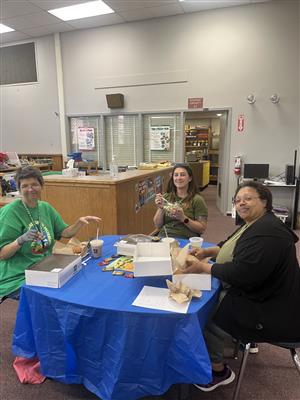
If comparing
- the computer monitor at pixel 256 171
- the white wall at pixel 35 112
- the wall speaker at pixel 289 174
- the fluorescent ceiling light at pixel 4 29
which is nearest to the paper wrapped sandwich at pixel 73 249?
the computer monitor at pixel 256 171

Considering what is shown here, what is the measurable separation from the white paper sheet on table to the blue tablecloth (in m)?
0.02

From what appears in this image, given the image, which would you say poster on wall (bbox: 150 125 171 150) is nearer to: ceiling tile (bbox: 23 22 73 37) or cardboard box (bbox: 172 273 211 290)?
ceiling tile (bbox: 23 22 73 37)

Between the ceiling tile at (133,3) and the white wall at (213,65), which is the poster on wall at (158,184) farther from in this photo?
the ceiling tile at (133,3)

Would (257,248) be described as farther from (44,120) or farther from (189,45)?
(44,120)

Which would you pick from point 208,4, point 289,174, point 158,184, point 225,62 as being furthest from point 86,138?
point 289,174

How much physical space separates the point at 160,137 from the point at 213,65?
5.45ft

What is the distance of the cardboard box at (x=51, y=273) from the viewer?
1.34m

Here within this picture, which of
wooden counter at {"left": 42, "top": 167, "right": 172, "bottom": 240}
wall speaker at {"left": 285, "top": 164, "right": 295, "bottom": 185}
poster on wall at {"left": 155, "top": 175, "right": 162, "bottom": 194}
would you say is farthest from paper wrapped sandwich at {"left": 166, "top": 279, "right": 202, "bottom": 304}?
wall speaker at {"left": 285, "top": 164, "right": 295, "bottom": 185}

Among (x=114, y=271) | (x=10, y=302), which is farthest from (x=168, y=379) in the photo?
(x=10, y=302)

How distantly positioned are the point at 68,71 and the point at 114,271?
19.2 feet

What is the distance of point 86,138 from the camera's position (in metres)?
6.30

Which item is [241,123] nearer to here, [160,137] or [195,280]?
[160,137]

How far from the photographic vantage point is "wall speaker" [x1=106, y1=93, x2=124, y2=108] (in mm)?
5718

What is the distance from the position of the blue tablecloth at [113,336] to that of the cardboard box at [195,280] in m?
0.05
